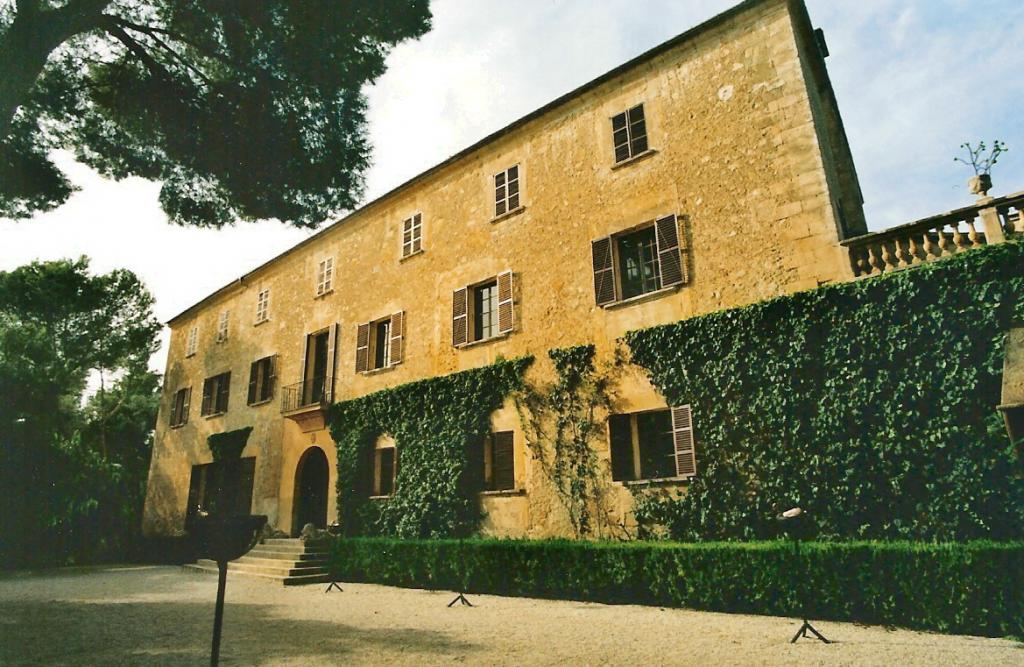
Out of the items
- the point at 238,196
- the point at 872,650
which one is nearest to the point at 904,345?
the point at 872,650

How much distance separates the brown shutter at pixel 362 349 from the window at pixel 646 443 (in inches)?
304

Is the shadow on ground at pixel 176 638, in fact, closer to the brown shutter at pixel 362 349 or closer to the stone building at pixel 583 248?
the stone building at pixel 583 248

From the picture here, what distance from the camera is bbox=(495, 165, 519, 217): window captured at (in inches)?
527

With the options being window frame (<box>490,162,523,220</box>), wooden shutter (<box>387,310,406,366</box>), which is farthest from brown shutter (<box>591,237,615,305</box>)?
wooden shutter (<box>387,310,406,366</box>)

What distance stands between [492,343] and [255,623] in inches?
271

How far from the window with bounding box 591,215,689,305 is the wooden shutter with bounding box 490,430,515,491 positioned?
3497 mm

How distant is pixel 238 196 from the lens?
32.8 ft

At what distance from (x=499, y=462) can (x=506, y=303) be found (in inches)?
135

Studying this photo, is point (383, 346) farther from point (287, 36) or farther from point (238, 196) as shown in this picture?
point (287, 36)

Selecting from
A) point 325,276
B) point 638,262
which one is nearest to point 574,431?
point 638,262

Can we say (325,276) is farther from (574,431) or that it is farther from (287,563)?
(574,431)

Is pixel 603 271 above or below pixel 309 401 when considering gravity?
above

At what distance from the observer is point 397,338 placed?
14.7 meters

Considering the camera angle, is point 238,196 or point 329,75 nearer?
point 329,75
